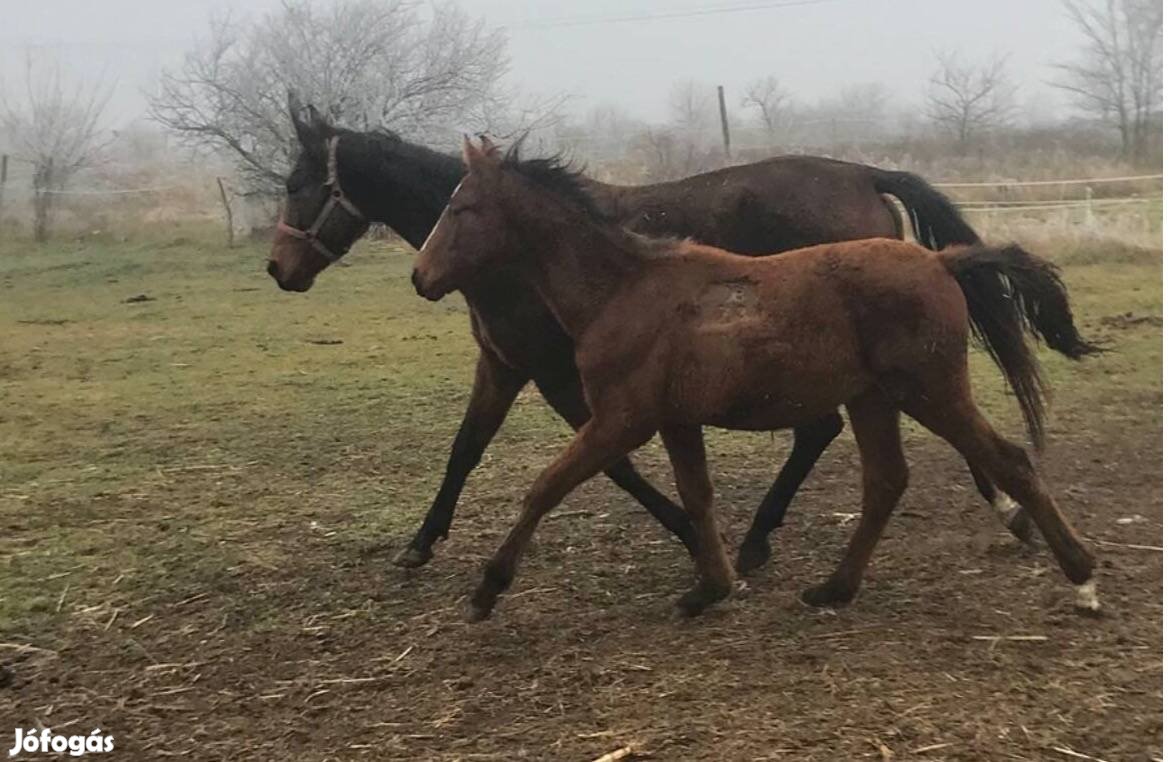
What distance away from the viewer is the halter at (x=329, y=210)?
445cm

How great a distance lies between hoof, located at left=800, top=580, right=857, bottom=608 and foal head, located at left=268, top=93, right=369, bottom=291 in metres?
2.39

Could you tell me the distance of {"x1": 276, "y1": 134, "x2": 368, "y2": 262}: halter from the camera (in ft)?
14.6

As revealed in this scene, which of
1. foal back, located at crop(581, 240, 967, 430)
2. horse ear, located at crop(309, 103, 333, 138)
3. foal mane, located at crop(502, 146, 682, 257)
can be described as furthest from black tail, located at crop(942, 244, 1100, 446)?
horse ear, located at crop(309, 103, 333, 138)

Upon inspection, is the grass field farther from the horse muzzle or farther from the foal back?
the horse muzzle

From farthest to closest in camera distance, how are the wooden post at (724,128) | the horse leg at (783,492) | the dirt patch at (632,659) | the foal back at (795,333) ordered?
the wooden post at (724,128) → the horse leg at (783,492) → the foal back at (795,333) → the dirt patch at (632,659)

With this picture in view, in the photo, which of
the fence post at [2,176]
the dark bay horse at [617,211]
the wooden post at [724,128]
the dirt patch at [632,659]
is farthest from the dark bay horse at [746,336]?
the fence post at [2,176]

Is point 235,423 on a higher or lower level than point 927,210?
lower

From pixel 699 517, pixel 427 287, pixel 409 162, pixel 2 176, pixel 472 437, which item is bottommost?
pixel 699 517

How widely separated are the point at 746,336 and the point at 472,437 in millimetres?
1471

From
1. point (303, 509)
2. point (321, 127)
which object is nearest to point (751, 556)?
point (303, 509)

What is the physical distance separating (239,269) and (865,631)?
13.6 m

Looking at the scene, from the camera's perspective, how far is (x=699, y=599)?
3.69 m

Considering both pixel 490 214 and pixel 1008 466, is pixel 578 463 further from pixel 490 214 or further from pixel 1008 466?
pixel 1008 466

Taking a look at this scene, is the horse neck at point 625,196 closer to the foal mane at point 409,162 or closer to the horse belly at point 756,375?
the foal mane at point 409,162
